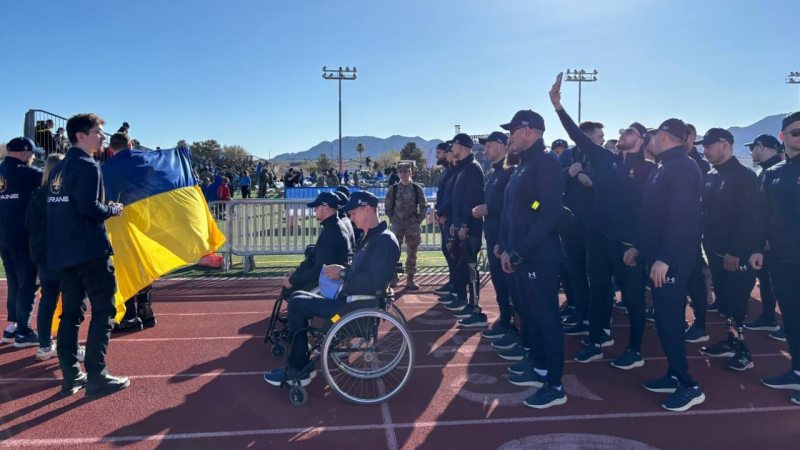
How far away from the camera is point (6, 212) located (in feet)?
17.9

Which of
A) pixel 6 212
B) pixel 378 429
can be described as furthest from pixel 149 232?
pixel 378 429

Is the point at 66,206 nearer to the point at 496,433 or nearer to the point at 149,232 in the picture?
the point at 149,232

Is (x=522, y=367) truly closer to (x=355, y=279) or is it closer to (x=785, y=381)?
(x=355, y=279)

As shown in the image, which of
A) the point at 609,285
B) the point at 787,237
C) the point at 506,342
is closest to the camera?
the point at 787,237

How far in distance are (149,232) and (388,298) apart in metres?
3.03

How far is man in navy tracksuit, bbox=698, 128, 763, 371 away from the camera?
5113 millimetres

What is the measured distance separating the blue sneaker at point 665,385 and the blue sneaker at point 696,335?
1773 mm

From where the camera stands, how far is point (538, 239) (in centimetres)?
412

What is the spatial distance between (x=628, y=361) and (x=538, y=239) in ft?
6.21

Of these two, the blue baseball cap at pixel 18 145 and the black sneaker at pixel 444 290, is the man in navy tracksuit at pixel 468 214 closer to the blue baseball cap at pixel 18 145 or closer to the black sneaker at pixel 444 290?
the black sneaker at pixel 444 290

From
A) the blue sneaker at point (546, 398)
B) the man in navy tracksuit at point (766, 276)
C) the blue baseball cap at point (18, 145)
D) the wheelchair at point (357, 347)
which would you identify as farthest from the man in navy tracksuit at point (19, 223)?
the man in navy tracksuit at point (766, 276)

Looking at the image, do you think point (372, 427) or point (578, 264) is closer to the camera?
point (372, 427)

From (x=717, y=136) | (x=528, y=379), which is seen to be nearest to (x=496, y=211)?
(x=528, y=379)

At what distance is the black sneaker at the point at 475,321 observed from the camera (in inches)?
260
